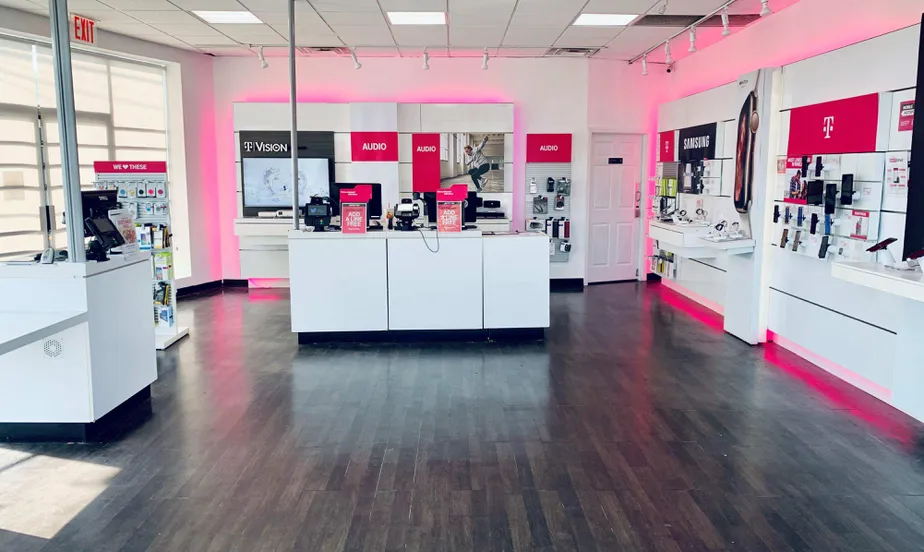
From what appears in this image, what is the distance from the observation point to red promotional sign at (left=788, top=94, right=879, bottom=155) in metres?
4.56

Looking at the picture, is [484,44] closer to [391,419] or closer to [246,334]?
[246,334]

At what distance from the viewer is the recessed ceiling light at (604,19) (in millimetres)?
6551

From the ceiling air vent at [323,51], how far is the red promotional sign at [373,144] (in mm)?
1081

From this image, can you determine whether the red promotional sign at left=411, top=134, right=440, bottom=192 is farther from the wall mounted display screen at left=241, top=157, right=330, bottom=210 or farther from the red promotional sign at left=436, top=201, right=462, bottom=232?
the red promotional sign at left=436, top=201, right=462, bottom=232

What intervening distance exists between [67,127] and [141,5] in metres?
2.96

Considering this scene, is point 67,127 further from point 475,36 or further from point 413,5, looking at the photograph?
point 475,36

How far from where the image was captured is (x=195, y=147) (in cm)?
862

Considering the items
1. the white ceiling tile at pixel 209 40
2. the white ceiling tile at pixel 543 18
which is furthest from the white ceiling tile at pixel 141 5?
the white ceiling tile at pixel 543 18

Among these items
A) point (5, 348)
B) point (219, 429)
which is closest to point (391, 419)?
point (219, 429)

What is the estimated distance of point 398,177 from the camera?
28.6ft

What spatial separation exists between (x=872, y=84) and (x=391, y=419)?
4171mm

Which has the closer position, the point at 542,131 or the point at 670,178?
the point at 670,178

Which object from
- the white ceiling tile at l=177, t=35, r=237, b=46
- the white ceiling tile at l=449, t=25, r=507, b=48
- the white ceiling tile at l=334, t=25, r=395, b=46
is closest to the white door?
the white ceiling tile at l=449, t=25, r=507, b=48

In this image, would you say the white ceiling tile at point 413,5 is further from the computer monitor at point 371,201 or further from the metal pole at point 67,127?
the metal pole at point 67,127
